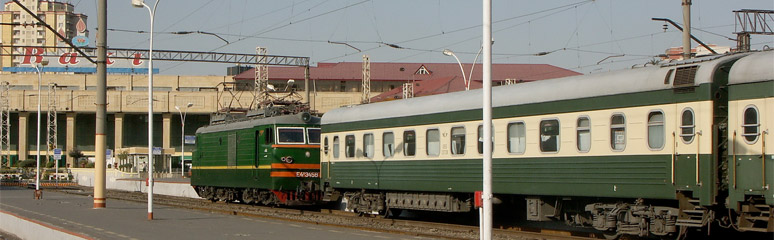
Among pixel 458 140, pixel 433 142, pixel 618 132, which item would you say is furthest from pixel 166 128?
pixel 618 132

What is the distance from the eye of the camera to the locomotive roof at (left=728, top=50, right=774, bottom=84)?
→ 52.2 ft

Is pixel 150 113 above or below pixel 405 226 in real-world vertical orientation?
above

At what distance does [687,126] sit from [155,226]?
13.8 meters

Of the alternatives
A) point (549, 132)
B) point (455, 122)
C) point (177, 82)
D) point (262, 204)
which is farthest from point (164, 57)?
point (177, 82)

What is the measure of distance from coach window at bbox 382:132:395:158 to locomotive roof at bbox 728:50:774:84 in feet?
37.3

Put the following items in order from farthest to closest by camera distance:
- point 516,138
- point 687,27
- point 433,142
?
point 687,27 → point 433,142 → point 516,138

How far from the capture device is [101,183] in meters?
32.7

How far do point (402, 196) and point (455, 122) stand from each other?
4.03 metres

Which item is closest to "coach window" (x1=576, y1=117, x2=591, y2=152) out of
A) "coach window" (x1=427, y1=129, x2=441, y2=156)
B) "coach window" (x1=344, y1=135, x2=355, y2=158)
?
"coach window" (x1=427, y1=129, x2=441, y2=156)

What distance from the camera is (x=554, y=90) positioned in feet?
66.5

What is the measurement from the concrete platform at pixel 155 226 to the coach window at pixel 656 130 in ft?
18.9

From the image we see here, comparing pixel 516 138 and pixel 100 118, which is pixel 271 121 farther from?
pixel 516 138

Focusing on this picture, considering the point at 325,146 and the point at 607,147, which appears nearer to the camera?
the point at 607,147

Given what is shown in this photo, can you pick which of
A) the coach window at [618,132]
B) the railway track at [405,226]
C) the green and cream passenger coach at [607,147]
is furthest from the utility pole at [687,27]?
the coach window at [618,132]
